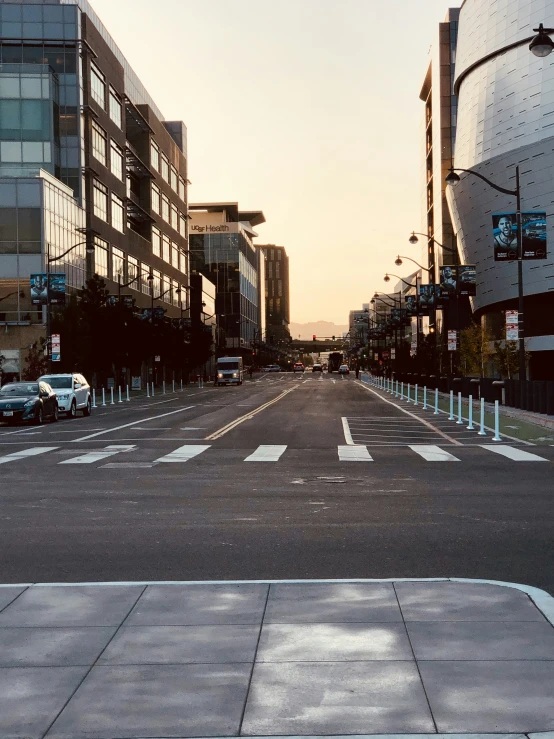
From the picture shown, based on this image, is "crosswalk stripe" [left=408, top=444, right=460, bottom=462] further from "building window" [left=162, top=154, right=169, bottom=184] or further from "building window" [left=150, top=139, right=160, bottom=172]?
"building window" [left=162, top=154, right=169, bottom=184]

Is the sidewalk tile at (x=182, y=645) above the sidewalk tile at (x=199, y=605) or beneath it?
above

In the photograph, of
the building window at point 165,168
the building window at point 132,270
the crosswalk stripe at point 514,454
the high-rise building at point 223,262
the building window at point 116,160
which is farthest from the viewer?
the high-rise building at point 223,262

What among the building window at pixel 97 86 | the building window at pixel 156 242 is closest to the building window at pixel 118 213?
the building window at pixel 97 86

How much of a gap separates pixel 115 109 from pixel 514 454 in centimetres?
7981

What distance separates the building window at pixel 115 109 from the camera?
90.8 meters

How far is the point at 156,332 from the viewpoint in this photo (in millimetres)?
87875

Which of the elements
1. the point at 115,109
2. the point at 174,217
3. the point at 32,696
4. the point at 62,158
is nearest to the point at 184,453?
the point at 32,696

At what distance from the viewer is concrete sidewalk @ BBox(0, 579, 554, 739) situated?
4887mm

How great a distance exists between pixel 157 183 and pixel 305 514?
107129 mm

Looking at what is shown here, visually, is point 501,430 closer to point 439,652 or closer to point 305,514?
point 305,514

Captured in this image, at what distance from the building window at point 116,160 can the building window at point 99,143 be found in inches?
103

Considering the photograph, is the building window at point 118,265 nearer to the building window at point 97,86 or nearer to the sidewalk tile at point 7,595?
the building window at point 97,86

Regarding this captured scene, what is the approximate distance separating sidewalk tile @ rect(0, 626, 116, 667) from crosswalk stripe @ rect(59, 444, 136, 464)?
510 inches

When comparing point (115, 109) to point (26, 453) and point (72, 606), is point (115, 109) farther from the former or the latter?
point (72, 606)
